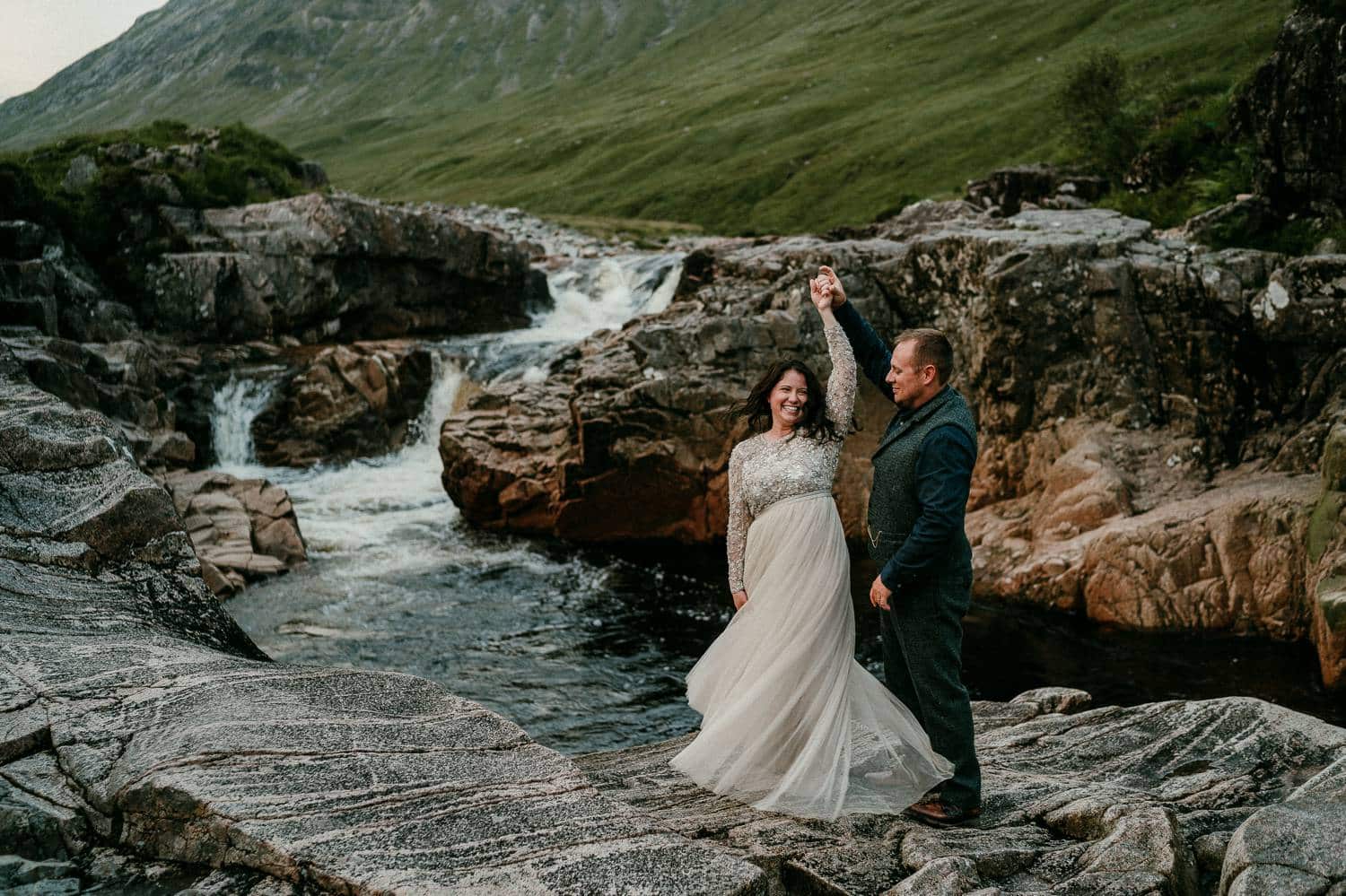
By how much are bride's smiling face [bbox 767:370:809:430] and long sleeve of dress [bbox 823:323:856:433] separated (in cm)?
22

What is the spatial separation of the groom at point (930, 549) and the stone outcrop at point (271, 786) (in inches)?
81.9

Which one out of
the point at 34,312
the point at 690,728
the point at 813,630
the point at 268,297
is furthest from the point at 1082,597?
the point at 268,297

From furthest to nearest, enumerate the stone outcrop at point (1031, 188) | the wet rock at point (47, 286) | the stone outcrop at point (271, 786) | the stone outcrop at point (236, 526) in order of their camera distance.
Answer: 1. the stone outcrop at point (1031, 188)
2. the wet rock at point (47, 286)
3. the stone outcrop at point (236, 526)
4. the stone outcrop at point (271, 786)

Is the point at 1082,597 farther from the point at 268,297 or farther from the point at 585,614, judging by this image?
the point at 268,297

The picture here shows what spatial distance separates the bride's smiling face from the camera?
7699 mm

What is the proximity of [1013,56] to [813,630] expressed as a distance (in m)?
116

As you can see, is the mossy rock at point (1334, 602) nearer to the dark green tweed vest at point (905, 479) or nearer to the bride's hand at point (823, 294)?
the dark green tweed vest at point (905, 479)

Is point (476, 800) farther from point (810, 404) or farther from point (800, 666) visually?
point (810, 404)

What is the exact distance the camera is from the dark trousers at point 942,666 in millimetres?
7008

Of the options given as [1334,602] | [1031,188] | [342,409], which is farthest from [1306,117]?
[342,409]

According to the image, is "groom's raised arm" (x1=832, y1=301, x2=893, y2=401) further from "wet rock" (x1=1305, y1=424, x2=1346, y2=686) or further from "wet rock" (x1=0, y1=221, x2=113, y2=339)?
"wet rock" (x1=0, y1=221, x2=113, y2=339)

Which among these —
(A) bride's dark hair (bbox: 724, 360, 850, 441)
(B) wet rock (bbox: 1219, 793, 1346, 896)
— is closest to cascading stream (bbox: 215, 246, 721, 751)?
(A) bride's dark hair (bbox: 724, 360, 850, 441)

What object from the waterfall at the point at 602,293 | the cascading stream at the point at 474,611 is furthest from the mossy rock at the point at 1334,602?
the waterfall at the point at 602,293

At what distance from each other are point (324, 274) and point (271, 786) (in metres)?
33.3
